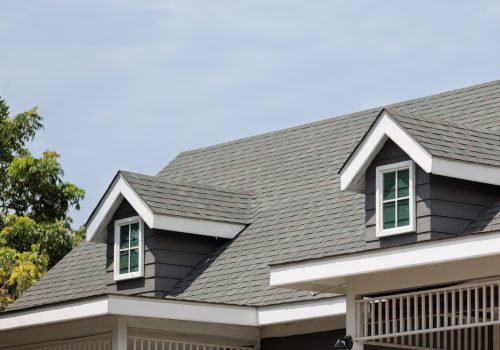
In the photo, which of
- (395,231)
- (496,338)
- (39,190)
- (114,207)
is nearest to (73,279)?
(114,207)

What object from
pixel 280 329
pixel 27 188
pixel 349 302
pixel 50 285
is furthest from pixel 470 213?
pixel 27 188

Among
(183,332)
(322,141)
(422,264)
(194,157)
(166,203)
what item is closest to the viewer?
(422,264)

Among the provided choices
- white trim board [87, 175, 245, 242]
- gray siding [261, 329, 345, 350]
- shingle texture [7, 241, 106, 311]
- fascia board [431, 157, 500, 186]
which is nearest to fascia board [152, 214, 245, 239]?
white trim board [87, 175, 245, 242]

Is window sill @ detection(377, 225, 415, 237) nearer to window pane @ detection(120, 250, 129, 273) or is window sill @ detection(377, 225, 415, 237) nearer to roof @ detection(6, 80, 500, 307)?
roof @ detection(6, 80, 500, 307)

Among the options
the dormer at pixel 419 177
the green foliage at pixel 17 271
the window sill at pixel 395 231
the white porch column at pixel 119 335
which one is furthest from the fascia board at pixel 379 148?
the green foliage at pixel 17 271

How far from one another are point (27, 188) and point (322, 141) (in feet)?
47.0

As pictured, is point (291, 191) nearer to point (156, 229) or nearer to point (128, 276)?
Result: point (156, 229)

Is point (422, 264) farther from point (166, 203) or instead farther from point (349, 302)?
point (166, 203)

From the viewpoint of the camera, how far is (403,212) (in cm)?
1719

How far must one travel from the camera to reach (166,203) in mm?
21125

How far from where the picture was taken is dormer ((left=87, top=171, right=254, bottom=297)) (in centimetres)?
2100

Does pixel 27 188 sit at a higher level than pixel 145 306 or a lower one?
higher

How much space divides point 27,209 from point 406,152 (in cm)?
2045

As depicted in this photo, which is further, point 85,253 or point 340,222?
point 85,253
